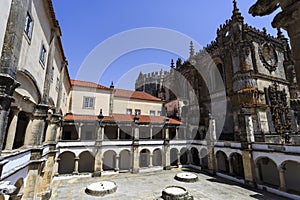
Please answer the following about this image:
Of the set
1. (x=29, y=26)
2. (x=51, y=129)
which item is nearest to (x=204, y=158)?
(x=51, y=129)

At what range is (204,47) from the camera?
3198cm

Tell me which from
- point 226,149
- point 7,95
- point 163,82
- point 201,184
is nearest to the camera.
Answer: point 7,95

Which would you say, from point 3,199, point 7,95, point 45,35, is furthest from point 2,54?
point 45,35

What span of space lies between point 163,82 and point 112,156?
25.8 m

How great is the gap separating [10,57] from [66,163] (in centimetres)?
2188

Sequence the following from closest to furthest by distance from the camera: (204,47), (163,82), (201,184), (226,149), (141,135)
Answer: (201,184) → (226,149) → (141,135) → (204,47) → (163,82)

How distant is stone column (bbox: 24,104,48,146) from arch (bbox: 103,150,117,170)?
15369 mm

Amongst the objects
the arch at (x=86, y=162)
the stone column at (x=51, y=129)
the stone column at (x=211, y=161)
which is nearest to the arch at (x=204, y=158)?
the stone column at (x=211, y=161)

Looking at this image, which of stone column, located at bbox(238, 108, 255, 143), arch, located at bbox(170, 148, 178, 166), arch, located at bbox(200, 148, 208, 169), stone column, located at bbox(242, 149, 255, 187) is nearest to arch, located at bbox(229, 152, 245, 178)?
stone column, located at bbox(242, 149, 255, 187)

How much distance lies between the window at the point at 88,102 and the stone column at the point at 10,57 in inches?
873

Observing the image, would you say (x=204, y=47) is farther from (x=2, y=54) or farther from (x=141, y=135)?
(x=2, y=54)

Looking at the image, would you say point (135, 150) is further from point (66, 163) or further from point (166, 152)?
point (66, 163)

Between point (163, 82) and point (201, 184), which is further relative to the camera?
point (163, 82)

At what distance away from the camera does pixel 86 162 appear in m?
24.3
